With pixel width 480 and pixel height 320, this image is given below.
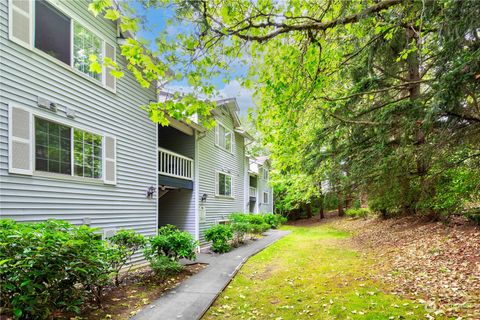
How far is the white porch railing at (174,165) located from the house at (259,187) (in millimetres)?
10647

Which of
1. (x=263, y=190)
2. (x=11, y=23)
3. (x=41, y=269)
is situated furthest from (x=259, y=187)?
(x=41, y=269)

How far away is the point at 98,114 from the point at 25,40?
236cm

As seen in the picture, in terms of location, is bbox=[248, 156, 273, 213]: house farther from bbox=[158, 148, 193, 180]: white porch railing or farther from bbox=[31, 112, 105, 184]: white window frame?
bbox=[31, 112, 105, 184]: white window frame

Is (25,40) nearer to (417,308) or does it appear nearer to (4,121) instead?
(4,121)

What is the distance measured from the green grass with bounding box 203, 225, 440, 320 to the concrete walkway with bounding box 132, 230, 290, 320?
231 millimetres

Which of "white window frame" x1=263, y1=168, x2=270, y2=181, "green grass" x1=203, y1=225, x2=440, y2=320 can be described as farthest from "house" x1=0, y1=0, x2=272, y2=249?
"white window frame" x1=263, y1=168, x2=270, y2=181

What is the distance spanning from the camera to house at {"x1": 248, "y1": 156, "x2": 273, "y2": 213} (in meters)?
24.2

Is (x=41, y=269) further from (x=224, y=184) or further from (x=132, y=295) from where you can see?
(x=224, y=184)

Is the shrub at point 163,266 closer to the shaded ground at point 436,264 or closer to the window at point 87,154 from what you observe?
the window at point 87,154

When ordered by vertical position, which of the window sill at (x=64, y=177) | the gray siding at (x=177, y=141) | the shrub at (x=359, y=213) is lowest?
the shrub at (x=359, y=213)

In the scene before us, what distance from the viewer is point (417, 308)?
4.89m

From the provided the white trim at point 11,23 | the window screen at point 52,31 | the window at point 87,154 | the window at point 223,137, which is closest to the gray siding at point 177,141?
the window at point 223,137

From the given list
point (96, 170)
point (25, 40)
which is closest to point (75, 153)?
point (96, 170)

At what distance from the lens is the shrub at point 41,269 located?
3924mm
